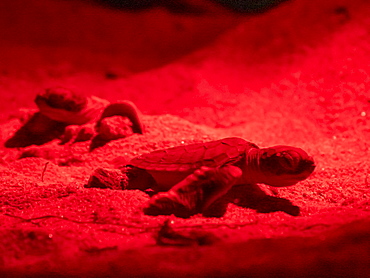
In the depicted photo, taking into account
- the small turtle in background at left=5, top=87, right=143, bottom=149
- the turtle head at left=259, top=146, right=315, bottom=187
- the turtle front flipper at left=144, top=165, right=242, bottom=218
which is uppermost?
the small turtle in background at left=5, top=87, right=143, bottom=149

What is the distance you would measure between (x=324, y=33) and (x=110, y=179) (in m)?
4.23

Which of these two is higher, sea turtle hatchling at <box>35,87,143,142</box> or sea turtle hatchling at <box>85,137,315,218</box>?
sea turtle hatchling at <box>35,87,143,142</box>

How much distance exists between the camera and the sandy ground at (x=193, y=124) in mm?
1289

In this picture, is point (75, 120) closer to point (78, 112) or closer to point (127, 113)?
point (78, 112)

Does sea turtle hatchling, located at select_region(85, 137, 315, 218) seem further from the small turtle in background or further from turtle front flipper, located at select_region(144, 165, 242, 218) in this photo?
the small turtle in background

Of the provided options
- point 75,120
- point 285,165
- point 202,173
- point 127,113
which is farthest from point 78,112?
point 285,165

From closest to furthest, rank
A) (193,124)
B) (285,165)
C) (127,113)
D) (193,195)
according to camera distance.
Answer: (193,195) → (285,165) → (127,113) → (193,124)

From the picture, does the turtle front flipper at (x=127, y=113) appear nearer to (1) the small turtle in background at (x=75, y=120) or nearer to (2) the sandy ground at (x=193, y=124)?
(1) the small turtle in background at (x=75, y=120)

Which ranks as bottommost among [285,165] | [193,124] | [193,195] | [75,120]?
[193,195]

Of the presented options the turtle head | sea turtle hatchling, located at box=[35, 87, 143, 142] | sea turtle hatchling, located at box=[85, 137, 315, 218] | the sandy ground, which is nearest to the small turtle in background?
sea turtle hatchling, located at box=[35, 87, 143, 142]

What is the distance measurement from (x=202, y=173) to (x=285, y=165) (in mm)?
496

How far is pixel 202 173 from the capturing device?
6.27 ft

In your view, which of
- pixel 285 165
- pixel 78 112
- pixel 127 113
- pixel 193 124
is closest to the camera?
pixel 285 165

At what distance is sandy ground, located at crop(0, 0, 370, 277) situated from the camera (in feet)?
4.23
